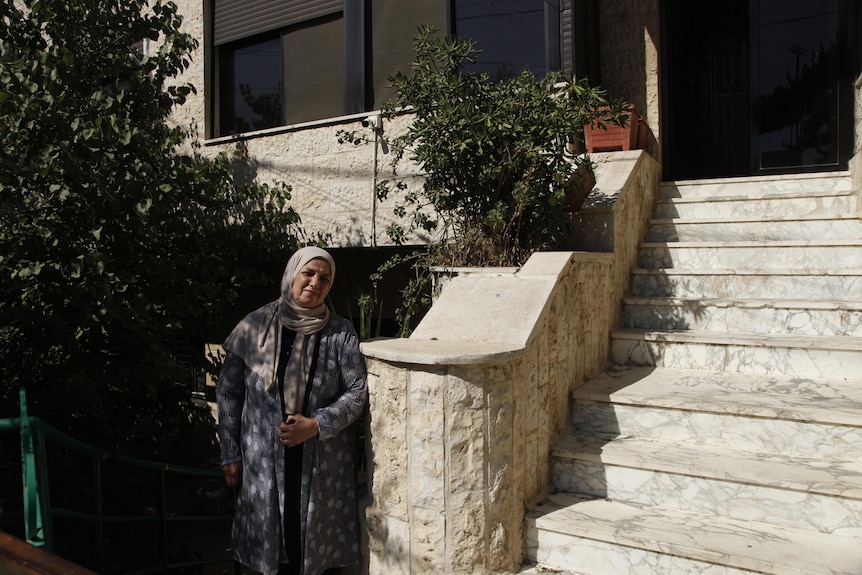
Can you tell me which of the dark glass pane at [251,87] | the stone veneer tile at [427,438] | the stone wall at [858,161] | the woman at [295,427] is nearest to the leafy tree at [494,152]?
the woman at [295,427]

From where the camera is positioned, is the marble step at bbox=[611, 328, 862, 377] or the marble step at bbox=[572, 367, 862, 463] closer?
the marble step at bbox=[572, 367, 862, 463]

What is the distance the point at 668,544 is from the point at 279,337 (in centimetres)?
172

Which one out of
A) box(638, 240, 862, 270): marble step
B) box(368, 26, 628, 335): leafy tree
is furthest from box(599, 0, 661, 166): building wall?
box(368, 26, 628, 335): leafy tree

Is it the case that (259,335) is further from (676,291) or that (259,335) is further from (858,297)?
(858,297)

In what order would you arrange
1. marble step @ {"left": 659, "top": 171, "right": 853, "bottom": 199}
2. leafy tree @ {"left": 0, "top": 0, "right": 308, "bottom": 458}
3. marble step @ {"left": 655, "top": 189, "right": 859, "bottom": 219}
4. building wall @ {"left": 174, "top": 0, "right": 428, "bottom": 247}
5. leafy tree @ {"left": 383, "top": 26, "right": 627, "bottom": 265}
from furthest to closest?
building wall @ {"left": 174, "top": 0, "right": 428, "bottom": 247}
marble step @ {"left": 659, "top": 171, "right": 853, "bottom": 199}
marble step @ {"left": 655, "top": 189, "right": 859, "bottom": 219}
leafy tree @ {"left": 0, "top": 0, "right": 308, "bottom": 458}
leafy tree @ {"left": 383, "top": 26, "right": 627, "bottom": 265}

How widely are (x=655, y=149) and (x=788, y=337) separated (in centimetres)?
260

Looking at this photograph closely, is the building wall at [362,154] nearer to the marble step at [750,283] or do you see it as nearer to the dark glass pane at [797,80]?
the dark glass pane at [797,80]

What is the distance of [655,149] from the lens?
572cm

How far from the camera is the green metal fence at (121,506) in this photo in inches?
84.2

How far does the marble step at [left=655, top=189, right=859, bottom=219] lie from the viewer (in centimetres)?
459

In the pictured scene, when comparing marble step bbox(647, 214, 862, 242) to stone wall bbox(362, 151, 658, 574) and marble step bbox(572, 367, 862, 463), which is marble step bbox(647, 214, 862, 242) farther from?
stone wall bbox(362, 151, 658, 574)

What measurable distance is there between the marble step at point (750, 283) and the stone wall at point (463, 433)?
154 cm

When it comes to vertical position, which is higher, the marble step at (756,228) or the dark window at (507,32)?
the dark window at (507,32)

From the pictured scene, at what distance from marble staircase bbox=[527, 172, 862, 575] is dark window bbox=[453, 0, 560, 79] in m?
1.93
